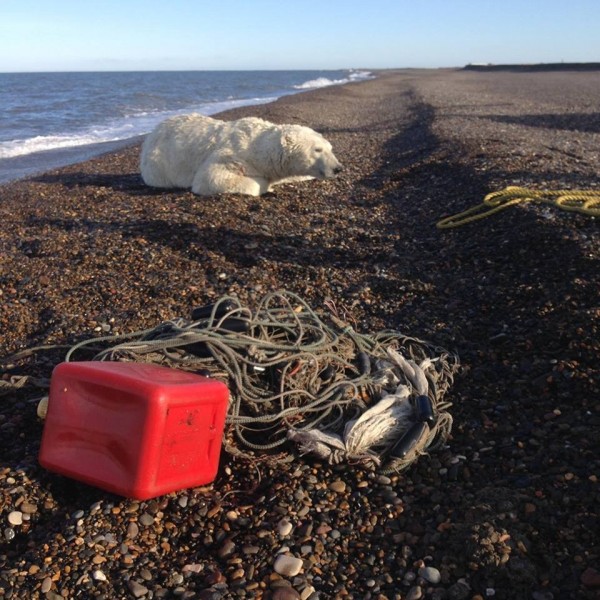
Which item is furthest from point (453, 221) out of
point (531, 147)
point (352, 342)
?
point (531, 147)

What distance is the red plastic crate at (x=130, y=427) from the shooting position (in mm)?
2311

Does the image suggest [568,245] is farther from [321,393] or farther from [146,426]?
[146,426]

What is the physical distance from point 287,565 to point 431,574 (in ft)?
1.70

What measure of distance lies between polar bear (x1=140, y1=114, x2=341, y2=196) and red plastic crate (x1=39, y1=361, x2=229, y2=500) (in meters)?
5.63

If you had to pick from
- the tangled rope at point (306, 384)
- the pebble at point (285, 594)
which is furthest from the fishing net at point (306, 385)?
the pebble at point (285, 594)

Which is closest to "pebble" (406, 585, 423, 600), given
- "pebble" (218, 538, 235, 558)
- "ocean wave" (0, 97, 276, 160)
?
"pebble" (218, 538, 235, 558)

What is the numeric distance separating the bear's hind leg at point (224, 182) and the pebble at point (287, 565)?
6101 mm

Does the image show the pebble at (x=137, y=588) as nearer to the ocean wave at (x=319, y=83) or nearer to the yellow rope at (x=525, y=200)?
the yellow rope at (x=525, y=200)

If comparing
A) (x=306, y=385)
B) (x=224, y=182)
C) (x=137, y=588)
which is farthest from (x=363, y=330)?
(x=224, y=182)

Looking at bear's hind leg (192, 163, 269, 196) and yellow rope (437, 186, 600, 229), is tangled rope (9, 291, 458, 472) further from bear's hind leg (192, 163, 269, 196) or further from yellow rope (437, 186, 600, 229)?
bear's hind leg (192, 163, 269, 196)

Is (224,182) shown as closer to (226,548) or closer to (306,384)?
(306,384)

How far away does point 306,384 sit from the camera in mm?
3141

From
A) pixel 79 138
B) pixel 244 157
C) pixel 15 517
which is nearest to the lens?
pixel 15 517

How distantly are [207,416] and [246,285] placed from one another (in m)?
2.49
